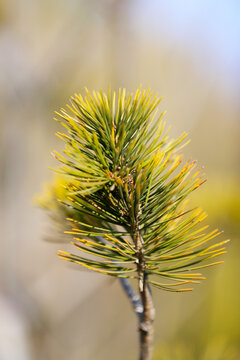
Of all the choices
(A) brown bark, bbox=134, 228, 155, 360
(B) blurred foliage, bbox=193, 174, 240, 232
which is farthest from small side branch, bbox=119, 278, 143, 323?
(B) blurred foliage, bbox=193, 174, 240, 232

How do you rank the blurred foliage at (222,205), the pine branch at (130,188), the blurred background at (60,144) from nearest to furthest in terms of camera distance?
the pine branch at (130,188) < the blurred foliage at (222,205) < the blurred background at (60,144)

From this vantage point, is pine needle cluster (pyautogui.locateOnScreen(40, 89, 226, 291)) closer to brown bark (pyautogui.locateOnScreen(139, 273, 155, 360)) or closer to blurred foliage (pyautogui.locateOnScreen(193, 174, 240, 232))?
brown bark (pyautogui.locateOnScreen(139, 273, 155, 360))

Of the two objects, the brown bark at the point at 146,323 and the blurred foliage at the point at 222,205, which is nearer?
the brown bark at the point at 146,323

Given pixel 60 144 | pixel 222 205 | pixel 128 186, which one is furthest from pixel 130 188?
pixel 60 144

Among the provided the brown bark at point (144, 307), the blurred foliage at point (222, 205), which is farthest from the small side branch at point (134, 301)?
the blurred foliage at point (222, 205)

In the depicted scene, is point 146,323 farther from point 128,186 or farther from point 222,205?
point 222,205

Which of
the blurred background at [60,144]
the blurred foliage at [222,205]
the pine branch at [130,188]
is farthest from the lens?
the blurred background at [60,144]

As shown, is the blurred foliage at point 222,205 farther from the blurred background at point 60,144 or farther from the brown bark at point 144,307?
the brown bark at point 144,307

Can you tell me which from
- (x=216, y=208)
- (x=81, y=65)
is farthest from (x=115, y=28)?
(x=216, y=208)

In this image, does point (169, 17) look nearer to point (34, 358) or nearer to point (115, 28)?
point (115, 28)
